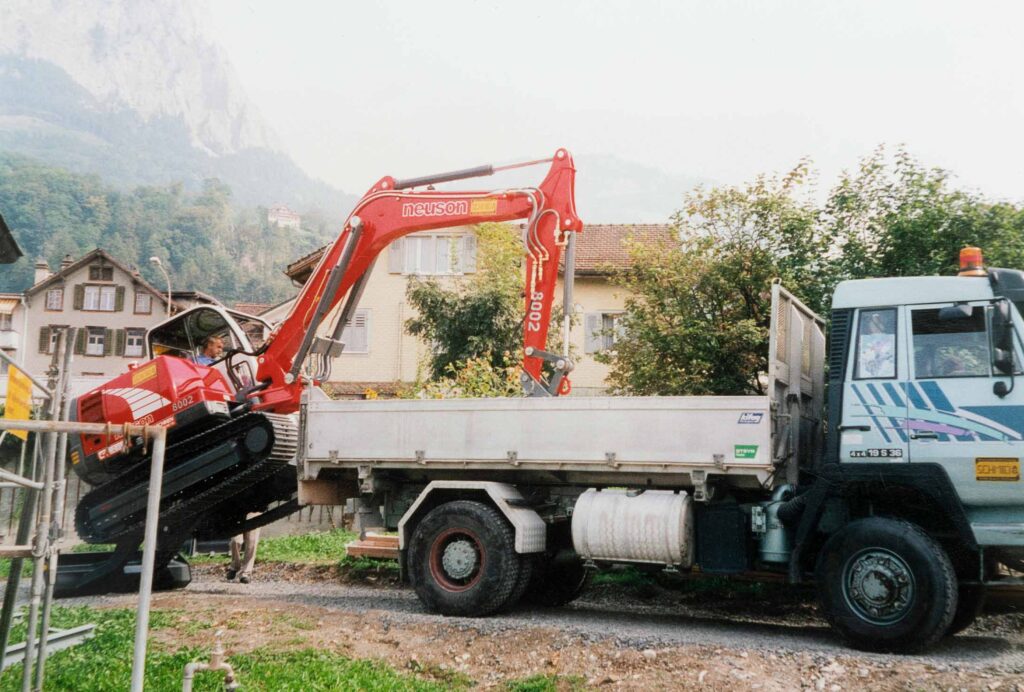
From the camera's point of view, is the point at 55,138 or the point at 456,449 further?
the point at 55,138

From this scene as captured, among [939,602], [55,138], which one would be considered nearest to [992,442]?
[939,602]

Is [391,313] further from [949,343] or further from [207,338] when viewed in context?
[949,343]

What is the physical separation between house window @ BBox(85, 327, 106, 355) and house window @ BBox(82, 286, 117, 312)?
1.27 meters

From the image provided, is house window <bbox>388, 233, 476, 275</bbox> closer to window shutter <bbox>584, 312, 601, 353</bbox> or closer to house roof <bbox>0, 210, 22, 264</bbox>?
window shutter <bbox>584, 312, 601, 353</bbox>

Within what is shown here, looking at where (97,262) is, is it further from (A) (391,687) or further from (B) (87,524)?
(A) (391,687)

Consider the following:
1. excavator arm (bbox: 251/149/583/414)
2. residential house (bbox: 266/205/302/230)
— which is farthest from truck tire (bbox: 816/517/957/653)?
residential house (bbox: 266/205/302/230)

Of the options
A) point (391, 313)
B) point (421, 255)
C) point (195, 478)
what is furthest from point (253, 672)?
point (421, 255)

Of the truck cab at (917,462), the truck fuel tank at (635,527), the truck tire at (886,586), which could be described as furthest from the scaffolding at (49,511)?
the truck cab at (917,462)

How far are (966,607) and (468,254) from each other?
81.8 feet

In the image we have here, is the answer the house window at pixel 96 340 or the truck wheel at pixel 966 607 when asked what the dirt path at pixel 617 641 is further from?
the house window at pixel 96 340

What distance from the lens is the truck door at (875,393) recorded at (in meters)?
8.91

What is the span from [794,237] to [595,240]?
18793 millimetres

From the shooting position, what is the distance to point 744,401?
9.23m

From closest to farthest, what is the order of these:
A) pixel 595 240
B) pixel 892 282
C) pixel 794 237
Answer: pixel 892 282 → pixel 794 237 → pixel 595 240
